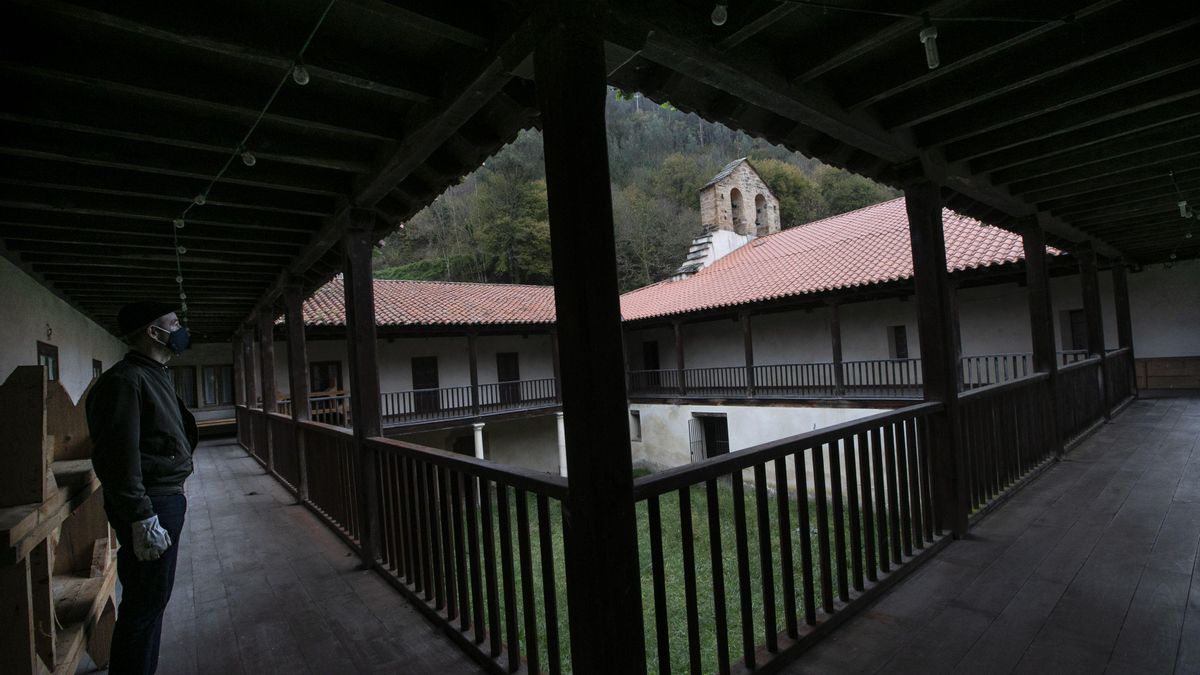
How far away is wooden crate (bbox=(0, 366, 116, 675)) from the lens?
1.68 metres

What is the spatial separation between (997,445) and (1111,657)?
257 cm

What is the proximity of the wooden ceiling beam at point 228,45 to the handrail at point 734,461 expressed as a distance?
2068mm

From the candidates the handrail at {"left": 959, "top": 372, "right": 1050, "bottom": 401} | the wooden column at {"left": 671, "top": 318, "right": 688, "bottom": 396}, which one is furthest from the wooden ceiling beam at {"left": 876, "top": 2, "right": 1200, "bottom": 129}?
the wooden column at {"left": 671, "top": 318, "right": 688, "bottom": 396}

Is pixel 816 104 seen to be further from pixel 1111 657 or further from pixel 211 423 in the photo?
pixel 211 423

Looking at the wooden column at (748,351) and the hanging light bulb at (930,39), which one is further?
the wooden column at (748,351)

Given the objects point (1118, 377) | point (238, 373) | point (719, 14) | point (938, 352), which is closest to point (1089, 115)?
point (938, 352)

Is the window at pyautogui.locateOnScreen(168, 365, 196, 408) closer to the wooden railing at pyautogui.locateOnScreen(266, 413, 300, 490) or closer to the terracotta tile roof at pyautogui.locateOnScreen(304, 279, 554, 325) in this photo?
the terracotta tile roof at pyautogui.locateOnScreen(304, 279, 554, 325)

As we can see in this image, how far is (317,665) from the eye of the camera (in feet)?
8.52

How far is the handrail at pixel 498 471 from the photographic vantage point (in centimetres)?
203

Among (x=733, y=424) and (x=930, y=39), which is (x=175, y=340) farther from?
(x=733, y=424)

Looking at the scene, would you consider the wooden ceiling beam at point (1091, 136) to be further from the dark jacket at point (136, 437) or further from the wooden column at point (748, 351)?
the wooden column at point (748, 351)

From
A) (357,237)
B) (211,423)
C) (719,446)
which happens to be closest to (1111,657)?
(357,237)

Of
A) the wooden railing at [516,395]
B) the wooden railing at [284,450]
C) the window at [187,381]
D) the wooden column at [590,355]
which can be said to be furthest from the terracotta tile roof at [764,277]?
the wooden column at [590,355]

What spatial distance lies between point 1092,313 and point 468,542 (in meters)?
9.71
